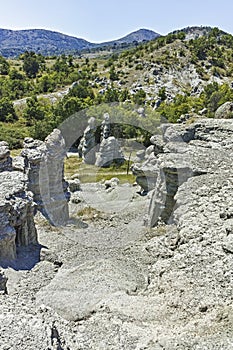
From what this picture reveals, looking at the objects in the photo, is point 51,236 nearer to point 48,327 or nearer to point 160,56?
point 48,327

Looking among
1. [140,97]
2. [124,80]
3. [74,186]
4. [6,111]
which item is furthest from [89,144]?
[124,80]

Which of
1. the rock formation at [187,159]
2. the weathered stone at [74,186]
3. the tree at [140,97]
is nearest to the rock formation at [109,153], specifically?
the weathered stone at [74,186]

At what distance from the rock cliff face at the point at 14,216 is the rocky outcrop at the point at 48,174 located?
3983 mm

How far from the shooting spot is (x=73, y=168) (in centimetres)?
5481

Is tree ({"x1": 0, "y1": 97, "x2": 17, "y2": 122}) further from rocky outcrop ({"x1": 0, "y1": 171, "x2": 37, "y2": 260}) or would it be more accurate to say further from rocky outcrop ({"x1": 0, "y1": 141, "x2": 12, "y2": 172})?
rocky outcrop ({"x1": 0, "y1": 171, "x2": 37, "y2": 260})

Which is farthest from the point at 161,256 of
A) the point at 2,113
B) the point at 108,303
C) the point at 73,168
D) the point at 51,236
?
the point at 2,113

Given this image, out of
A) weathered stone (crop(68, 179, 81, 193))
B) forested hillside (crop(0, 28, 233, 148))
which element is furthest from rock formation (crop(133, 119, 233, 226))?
forested hillside (crop(0, 28, 233, 148))

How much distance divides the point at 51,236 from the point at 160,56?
95.8m

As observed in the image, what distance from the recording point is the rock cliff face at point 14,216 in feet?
68.4

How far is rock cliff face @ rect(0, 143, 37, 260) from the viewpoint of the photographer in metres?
20.9

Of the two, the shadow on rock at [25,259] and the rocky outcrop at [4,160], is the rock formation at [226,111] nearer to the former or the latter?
the rocky outcrop at [4,160]

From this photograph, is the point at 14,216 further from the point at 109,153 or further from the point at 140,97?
the point at 140,97

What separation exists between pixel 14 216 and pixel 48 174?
28.7 feet

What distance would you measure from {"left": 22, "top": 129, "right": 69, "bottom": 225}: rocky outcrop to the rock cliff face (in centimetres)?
398
